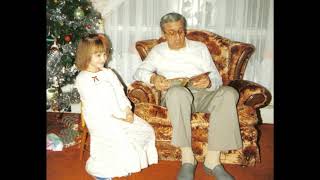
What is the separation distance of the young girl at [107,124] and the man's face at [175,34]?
788mm

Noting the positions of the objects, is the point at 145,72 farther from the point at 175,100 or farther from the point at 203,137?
the point at 203,137

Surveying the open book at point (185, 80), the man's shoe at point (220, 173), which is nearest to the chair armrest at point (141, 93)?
the open book at point (185, 80)

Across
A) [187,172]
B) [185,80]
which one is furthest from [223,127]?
[185,80]

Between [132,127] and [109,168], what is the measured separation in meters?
0.33

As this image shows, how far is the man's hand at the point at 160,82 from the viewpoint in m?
2.82

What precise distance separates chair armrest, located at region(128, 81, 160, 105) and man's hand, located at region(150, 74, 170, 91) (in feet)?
0.24

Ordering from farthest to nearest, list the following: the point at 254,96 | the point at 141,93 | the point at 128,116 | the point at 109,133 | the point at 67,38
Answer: the point at 67,38, the point at 141,93, the point at 254,96, the point at 128,116, the point at 109,133

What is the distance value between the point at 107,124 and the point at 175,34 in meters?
1.10

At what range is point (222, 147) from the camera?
2518 millimetres

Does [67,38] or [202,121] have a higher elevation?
[67,38]

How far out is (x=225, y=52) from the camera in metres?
3.41

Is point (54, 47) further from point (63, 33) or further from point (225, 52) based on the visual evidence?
point (225, 52)
